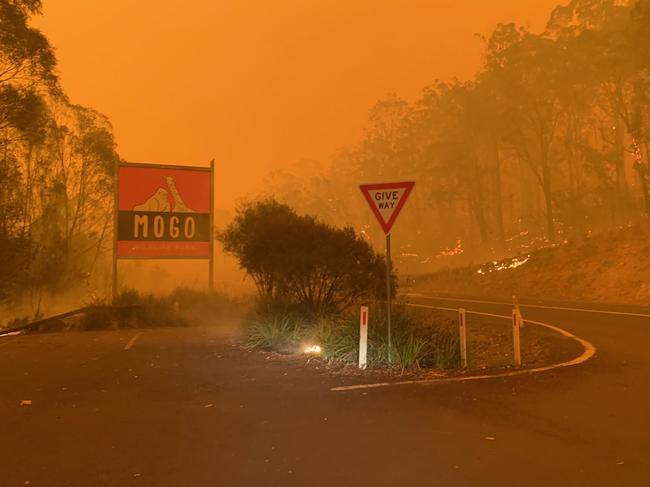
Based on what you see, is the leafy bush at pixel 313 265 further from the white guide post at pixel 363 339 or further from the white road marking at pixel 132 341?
the white guide post at pixel 363 339

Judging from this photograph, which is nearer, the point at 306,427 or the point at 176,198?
the point at 306,427

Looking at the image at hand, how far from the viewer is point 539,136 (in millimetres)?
42281

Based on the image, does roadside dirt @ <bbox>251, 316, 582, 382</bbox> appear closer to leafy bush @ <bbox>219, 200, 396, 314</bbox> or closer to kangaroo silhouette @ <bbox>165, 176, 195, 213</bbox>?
leafy bush @ <bbox>219, 200, 396, 314</bbox>

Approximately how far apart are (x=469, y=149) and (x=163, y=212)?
39.2 metres

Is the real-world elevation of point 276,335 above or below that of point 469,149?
below

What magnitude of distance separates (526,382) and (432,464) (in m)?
3.72

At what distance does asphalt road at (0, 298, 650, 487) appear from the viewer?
473cm

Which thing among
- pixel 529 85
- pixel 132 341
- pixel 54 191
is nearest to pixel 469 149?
pixel 529 85

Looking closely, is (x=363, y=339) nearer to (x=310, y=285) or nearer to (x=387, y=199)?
(x=387, y=199)

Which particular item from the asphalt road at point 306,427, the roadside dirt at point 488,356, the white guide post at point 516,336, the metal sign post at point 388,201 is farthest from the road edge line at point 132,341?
the white guide post at point 516,336

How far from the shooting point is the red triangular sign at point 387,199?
A: 29.7 ft

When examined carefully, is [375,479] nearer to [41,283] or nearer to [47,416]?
[47,416]

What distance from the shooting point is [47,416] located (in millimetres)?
6629

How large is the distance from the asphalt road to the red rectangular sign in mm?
10125
